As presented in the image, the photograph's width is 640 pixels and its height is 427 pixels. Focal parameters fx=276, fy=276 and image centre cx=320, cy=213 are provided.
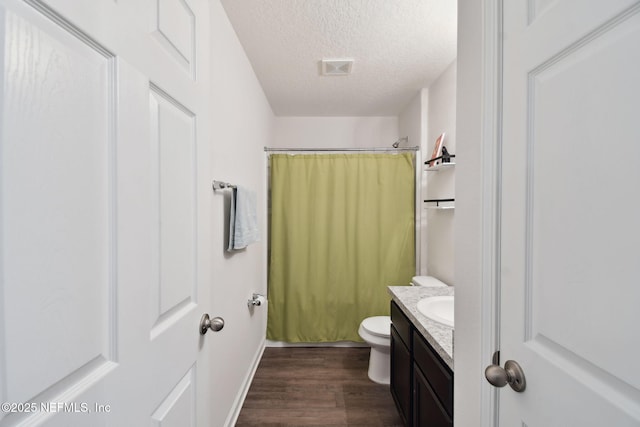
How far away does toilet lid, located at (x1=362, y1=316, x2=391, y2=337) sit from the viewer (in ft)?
6.82

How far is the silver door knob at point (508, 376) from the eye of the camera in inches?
24.2

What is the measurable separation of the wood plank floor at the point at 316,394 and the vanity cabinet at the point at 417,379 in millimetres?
230

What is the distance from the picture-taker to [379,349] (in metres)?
2.10

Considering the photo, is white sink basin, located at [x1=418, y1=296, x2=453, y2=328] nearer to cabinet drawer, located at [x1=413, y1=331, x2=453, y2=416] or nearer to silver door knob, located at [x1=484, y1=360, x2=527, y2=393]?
cabinet drawer, located at [x1=413, y1=331, x2=453, y2=416]

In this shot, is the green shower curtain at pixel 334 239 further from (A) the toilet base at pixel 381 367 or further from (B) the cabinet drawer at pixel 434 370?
(B) the cabinet drawer at pixel 434 370

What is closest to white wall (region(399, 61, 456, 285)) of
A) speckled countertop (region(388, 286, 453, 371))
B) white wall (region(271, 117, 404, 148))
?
white wall (region(271, 117, 404, 148))

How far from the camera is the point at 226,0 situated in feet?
4.77

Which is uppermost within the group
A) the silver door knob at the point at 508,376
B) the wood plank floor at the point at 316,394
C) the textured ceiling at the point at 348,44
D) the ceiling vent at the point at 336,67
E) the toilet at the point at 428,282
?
the textured ceiling at the point at 348,44

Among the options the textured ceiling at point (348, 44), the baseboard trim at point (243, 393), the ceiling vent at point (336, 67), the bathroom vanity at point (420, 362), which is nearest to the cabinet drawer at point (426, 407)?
the bathroom vanity at point (420, 362)

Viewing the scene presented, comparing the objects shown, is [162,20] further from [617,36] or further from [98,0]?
[617,36]

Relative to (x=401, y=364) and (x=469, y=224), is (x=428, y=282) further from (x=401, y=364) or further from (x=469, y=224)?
(x=469, y=224)

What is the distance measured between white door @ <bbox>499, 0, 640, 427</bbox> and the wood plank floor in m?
1.38

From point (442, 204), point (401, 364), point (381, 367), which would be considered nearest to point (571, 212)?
point (401, 364)

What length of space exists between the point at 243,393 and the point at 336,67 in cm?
246
